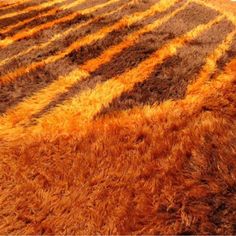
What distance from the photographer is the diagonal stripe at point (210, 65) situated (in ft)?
5.56

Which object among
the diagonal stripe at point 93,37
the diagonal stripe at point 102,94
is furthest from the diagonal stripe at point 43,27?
the diagonal stripe at point 102,94

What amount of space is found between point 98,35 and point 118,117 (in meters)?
1.02

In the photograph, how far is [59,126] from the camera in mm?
1525

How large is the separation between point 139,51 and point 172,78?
400 millimetres

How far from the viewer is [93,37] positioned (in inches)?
92.0

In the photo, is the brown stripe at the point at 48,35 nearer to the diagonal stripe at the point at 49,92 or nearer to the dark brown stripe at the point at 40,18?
the dark brown stripe at the point at 40,18

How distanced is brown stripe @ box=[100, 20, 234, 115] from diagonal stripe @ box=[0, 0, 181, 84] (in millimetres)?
606

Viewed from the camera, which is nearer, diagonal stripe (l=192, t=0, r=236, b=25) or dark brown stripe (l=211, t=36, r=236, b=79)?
dark brown stripe (l=211, t=36, r=236, b=79)

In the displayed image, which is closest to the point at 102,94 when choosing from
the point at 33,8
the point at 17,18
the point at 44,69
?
the point at 44,69

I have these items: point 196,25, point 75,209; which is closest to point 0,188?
point 75,209

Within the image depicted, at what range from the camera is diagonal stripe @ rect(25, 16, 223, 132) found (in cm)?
159

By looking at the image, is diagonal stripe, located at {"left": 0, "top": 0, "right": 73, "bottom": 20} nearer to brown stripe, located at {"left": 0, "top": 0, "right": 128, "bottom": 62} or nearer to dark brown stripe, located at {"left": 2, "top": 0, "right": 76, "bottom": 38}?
dark brown stripe, located at {"left": 2, "top": 0, "right": 76, "bottom": 38}

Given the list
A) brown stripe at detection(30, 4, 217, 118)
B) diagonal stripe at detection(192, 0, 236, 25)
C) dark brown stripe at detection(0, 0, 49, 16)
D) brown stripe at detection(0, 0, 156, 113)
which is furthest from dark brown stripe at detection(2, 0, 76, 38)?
diagonal stripe at detection(192, 0, 236, 25)

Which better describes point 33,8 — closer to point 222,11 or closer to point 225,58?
Result: point 222,11
